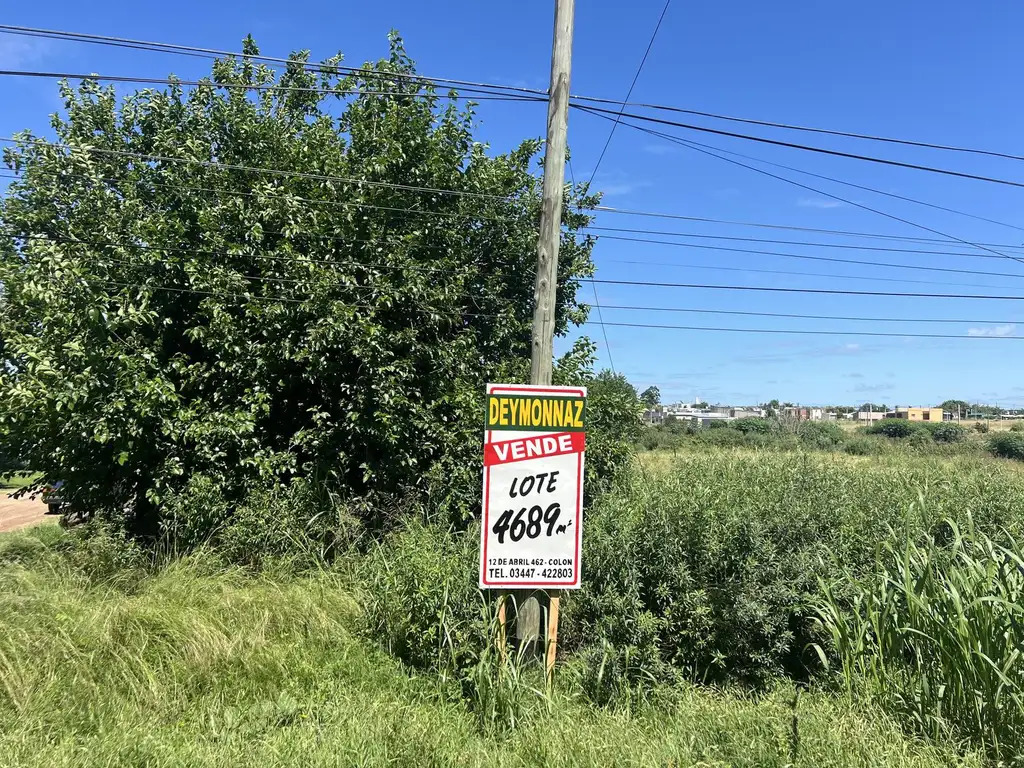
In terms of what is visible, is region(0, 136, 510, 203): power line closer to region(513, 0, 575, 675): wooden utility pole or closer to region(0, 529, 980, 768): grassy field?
region(513, 0, 575, 675): wooden utility pole

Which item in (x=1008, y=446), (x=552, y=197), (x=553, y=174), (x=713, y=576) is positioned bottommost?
(x=713, y=576)

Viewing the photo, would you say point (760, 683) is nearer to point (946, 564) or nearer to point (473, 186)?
point (946, 564)

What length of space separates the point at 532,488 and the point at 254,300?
4.68m

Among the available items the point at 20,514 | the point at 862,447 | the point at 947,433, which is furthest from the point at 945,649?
the point at 947,433

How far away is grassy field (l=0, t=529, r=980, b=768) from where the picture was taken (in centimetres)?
322

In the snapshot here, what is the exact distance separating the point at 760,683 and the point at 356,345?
5004 mm

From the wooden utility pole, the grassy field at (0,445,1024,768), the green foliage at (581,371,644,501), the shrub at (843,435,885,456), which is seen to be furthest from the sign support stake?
the shrub at (843,435,885,456)

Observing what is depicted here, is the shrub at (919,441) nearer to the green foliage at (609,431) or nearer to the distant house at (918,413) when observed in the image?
the green foliage at (609,431)

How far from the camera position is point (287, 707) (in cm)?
385

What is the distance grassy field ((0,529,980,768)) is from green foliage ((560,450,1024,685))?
373 mm

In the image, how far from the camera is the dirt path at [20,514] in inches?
620

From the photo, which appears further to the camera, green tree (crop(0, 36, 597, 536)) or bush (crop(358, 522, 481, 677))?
green tree (crop(0, 36, 597, 536))

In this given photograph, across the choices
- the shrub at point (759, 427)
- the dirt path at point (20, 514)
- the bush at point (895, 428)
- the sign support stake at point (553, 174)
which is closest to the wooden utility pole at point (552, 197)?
the sign support stake at point (553, 174)

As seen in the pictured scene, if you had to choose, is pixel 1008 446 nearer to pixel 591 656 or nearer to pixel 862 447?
pixel 862 447
